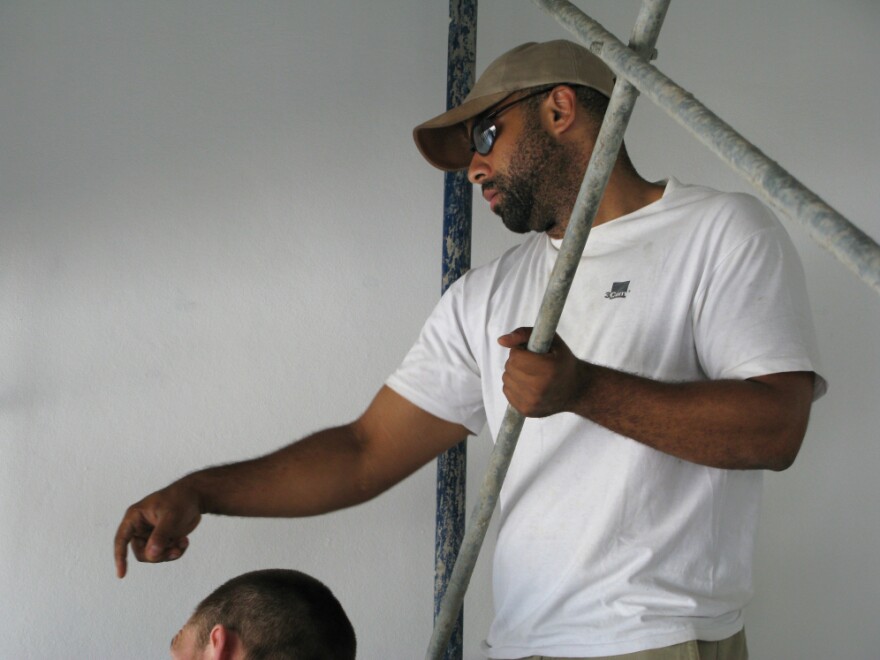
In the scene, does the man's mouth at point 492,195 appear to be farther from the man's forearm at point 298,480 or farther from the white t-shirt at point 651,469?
the man's forearm at point 298,480

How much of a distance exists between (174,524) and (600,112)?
104cm

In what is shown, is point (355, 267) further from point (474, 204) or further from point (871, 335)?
point (871, 335)

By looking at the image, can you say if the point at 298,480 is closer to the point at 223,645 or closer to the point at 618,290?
the point at 223,645

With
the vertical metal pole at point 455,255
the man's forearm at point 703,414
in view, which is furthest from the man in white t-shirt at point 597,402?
the vertical metal pole at point 455,255

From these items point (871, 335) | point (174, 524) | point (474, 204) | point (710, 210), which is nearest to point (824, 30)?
point (871, 335)

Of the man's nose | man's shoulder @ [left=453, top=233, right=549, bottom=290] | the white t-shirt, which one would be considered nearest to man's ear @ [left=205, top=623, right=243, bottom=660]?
the white t-shirt

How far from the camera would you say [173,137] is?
269 centimetres

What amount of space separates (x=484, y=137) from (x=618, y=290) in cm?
40

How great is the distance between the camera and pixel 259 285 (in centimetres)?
269

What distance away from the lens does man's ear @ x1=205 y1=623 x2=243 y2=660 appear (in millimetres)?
1438

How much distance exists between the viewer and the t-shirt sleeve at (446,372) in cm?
189

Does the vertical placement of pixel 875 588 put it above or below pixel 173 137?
below

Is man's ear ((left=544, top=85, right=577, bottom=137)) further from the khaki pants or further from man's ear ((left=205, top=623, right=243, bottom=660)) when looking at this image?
man's ear ((left=205, top=623, right=243, bottom=660))

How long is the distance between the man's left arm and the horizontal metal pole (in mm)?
412
